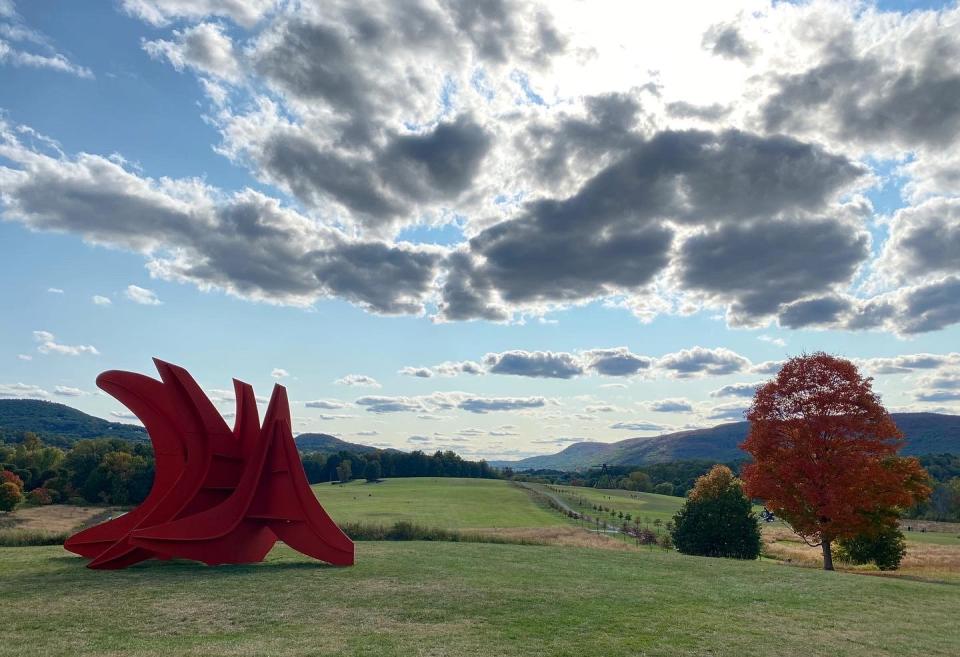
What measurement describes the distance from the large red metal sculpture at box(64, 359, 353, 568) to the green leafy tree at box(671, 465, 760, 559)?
25.4m

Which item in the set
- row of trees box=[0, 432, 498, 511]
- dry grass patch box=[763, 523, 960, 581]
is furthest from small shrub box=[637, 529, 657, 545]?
row of trees box=[0, 432, 498, 511]

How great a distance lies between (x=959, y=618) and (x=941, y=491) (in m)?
99.5

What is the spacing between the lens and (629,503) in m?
91.0

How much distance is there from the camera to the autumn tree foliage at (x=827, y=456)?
25.1 metres

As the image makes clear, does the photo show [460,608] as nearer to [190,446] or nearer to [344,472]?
[190,446]

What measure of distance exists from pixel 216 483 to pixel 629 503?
80.5m

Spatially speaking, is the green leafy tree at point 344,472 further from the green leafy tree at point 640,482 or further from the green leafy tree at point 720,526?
the green leafy tree at point 720,526

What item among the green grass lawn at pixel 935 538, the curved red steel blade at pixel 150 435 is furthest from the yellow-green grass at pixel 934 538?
the curved red steel blade at pixel 150 435

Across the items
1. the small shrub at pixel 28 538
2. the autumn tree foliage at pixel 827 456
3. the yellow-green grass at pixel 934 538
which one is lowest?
the yellow-green grass at pixel 934 538

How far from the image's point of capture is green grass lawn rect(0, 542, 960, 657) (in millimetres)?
10836

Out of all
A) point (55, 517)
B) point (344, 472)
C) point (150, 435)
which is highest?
point (150, 435)

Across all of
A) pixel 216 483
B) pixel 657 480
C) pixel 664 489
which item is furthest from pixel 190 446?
pixel 657 480

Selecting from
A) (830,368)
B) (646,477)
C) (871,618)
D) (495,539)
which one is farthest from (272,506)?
(646,477)

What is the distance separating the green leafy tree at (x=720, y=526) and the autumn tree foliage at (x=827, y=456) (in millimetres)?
8996
